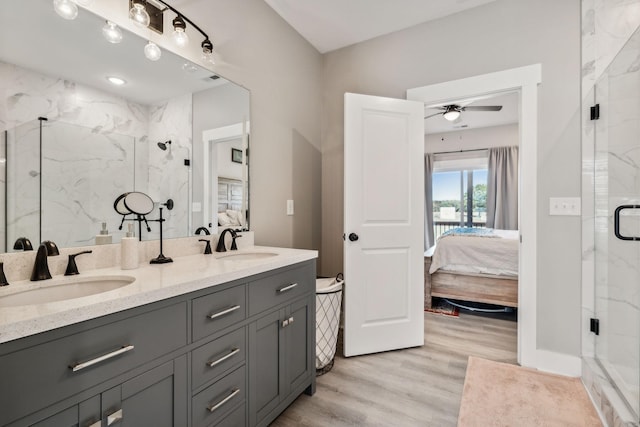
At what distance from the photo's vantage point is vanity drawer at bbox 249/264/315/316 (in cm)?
137

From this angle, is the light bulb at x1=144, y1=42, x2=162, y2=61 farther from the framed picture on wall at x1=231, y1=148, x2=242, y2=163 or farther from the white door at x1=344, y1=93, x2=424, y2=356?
the white door at x1=344, y1=93, x2=424, y2=356

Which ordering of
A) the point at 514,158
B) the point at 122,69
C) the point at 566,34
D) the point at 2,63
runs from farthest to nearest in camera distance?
the point at 514,158, the point at 566,34, the point at 122,69, the point at 2,63

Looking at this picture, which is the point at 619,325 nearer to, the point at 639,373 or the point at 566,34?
the point at 639,373

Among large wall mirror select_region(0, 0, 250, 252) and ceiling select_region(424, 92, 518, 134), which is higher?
ceiling select_region(424, 92, 518, 134)

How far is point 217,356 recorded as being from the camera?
1184mm

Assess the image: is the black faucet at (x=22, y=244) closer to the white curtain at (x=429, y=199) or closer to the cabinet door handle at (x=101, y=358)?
the cabinet door handle at (x=101, y=358)

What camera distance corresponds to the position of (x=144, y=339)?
0.94 meters

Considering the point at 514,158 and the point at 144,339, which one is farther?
the point at 514,158

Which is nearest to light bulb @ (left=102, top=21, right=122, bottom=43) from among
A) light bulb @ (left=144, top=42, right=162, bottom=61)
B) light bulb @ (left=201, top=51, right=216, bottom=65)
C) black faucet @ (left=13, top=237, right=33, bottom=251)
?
light bulb @ (left=144, top=42, right=162, bottom=61)

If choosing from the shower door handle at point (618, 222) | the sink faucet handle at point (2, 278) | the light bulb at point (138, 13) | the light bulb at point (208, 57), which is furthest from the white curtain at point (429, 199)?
the sink faucet handle at point (2, 278)

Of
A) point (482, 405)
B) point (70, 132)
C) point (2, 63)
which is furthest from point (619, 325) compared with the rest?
point (2, 63)

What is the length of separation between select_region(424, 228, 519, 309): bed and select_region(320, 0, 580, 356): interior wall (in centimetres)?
107

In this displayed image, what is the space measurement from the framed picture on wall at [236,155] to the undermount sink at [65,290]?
1.07 m

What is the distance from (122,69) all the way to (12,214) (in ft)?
2.58
